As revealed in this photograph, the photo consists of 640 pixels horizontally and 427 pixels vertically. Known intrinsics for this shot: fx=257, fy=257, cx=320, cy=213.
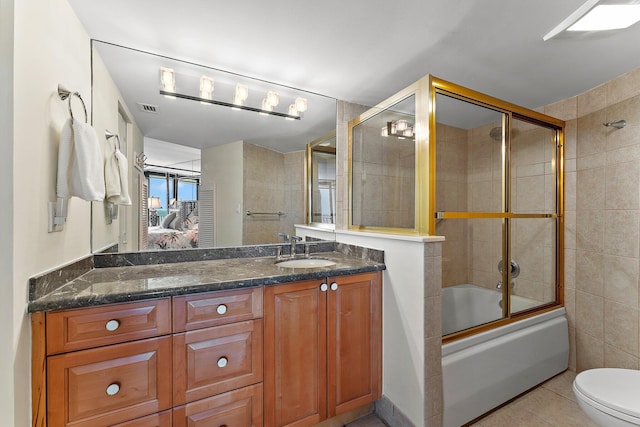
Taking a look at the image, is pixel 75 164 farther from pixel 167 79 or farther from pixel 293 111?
pixel 293 111

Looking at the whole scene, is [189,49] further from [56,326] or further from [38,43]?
[56,326]

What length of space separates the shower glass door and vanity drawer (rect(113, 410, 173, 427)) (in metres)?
1.66

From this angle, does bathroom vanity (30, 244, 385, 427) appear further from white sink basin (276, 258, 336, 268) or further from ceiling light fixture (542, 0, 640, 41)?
ceiling light fixture (542, 0, 640, 41)

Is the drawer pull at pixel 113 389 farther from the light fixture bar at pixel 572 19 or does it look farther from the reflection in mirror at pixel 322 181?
the light fixture bar at pixel 572 19

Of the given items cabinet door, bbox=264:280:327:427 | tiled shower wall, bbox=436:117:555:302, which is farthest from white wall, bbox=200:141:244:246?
tiled shower wall, bbox=436:117:555:302

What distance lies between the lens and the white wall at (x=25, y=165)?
0.81 metres

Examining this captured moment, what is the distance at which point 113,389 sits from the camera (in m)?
1.03

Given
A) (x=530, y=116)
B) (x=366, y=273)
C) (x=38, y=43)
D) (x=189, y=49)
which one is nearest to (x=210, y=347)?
(x=366, y=273)

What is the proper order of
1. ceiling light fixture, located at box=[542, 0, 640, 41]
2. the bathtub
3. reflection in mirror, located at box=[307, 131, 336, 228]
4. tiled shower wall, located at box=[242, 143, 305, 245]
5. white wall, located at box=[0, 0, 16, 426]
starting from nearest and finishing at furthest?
white wall, located at box=[0, 0, 16, 426]
ceiling light fixture, located at box=[542, 0, 640, 41]
the bathtub
tiled shower wall, located at box=[242, 143, 305, 245]
reflection in mirror, located at box=[307, 131, 336, 228]

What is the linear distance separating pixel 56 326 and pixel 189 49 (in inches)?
59.4

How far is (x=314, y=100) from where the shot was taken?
211 centimetres

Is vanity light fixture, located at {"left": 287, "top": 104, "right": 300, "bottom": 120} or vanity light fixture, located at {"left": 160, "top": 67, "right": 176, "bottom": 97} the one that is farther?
vanity light fixture, located at {"left": 287, "top": 104, "right": 300, "bottom": 120}

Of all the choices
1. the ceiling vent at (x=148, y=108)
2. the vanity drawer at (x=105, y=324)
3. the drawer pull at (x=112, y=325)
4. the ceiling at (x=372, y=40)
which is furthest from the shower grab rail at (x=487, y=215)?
the ceiling vent at (x=148, y=108)

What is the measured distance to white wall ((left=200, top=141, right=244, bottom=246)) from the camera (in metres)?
1.80
